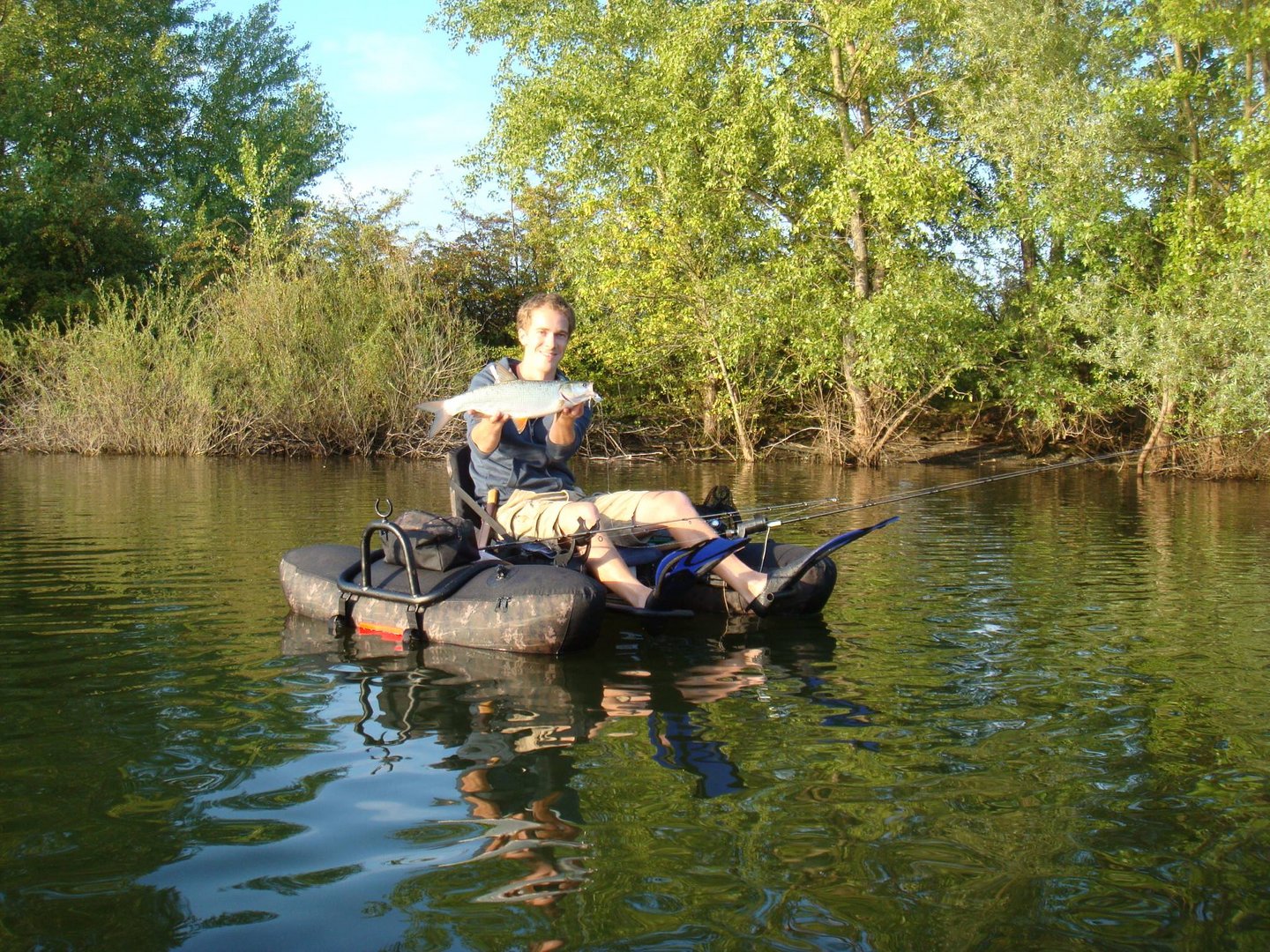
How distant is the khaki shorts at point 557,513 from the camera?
649cm

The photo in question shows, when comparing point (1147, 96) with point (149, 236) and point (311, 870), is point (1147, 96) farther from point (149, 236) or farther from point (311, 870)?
point (149, 236)

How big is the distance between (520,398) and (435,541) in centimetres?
97

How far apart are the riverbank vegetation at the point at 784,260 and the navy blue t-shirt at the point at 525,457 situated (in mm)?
12965

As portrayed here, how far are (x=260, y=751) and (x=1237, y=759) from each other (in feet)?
11.5

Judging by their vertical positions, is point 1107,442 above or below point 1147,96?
below

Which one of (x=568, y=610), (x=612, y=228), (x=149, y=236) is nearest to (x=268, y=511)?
(x=568, y=610)

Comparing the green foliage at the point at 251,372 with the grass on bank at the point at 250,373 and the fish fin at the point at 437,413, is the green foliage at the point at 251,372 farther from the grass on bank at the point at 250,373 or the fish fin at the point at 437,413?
the fish fin at the point at 437,413

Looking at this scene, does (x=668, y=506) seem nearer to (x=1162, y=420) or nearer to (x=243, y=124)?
(x=1162, y=420)

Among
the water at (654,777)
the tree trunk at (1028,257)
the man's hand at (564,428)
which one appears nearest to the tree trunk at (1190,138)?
the tree trunk at (1028,257)

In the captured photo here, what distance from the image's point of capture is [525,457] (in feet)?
22.2

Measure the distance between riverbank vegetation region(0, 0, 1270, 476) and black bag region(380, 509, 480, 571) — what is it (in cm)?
1370

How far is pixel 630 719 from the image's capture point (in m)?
4.70

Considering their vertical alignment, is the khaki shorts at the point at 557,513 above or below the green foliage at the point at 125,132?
below

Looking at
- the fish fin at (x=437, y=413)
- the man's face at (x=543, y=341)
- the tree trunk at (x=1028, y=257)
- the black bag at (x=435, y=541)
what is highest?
the tree trunk at (x=1028, y=257)
